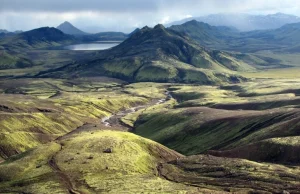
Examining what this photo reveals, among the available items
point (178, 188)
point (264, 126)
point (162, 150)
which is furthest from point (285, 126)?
point (178, 188)

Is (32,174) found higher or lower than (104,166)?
lower

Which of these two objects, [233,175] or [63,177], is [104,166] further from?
[233,175]

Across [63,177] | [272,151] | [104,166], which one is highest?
[272,151]

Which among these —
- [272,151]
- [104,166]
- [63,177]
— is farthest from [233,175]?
[63,177]

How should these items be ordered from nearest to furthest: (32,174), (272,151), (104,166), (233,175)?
1. (233,175)
2. (32,174)
3. (104,166)
4. (272,151)

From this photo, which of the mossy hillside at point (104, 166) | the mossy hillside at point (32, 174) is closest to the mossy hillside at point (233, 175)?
the mossy hillside at point (104, 166)

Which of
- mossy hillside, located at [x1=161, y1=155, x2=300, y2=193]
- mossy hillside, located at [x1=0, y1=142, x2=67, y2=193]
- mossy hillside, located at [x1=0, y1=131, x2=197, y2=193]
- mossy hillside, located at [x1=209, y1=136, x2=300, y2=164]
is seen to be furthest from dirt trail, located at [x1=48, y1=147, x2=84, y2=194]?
mossy hillside, located at [x1=209, y1=136, x2=300, y2=164]

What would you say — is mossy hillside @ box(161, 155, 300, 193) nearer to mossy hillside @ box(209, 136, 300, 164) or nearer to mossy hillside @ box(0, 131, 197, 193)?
mossy hillside @ box(0, 131, 197, 193)

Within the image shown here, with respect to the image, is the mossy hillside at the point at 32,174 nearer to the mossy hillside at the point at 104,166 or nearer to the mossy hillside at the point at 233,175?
the mossy hillside at the point at 104,166

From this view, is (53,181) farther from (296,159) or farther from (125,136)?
(296,159)
